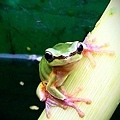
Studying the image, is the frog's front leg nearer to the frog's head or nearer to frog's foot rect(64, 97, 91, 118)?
the frog's head

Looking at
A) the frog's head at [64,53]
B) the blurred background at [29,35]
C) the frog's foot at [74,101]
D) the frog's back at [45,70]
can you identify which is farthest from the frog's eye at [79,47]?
the blurred background at [29,35]

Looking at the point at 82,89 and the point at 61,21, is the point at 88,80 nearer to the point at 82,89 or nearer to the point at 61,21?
the point at 82,89

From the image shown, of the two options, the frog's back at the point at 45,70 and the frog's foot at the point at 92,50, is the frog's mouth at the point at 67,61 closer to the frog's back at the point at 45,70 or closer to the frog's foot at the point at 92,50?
the frog's foot at the point at 92,50

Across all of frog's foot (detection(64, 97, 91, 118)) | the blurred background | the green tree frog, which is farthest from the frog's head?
the blurred background

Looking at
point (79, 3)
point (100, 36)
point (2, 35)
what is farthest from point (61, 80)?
point (2, 35)

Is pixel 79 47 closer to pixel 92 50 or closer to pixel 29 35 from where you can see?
pixel 92 50

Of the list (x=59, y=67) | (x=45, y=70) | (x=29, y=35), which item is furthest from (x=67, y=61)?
(x=29, y=35)
